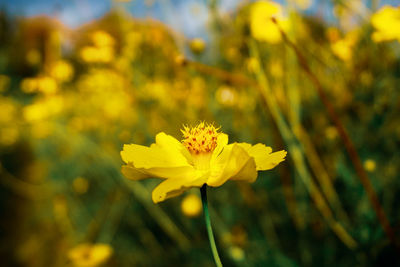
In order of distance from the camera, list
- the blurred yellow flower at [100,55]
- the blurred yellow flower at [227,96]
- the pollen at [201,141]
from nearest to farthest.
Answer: the pollen at [201,141] → the blurred yellow flower at [227,96] → the blurred yellow flower at [100,55]

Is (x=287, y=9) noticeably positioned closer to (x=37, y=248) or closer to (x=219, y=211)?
(x=219, y=211)

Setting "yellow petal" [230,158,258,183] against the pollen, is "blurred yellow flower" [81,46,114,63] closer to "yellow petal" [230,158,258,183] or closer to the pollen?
the pollen

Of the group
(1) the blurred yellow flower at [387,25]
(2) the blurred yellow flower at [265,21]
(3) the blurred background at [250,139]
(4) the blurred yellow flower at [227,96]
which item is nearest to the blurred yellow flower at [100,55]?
(3) the blurred background at [250,139]

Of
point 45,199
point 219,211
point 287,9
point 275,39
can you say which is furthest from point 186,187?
point 45,199

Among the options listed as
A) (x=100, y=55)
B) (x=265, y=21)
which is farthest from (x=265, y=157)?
(x=100, y=55)

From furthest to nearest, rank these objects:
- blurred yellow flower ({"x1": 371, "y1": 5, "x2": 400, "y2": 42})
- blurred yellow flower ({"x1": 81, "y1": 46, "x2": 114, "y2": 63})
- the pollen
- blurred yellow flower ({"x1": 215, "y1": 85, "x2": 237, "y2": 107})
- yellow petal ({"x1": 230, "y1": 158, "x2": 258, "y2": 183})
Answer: blurred yellow flower ({"x1": 81, "y1": 46, "x2": 114, "y2": 63}), blurred yellow flower ({"x1": 215, "y1": 85, "x2": 237, "y2": 107}), blurred yellow flower ({"x1": 371, "y1": 5, "x2": 400, "y2": 42}), the pollen, yellow petal ({"x1": 230, "y1": 158, "x2": 258, "y2": 183})

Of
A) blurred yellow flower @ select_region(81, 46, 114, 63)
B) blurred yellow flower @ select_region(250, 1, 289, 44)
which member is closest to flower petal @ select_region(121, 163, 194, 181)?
blurred yellow flower @ select_region(250, 1, 289, 44)

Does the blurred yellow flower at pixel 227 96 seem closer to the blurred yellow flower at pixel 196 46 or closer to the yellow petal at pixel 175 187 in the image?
the blurred yellow flower at pixel 196 46

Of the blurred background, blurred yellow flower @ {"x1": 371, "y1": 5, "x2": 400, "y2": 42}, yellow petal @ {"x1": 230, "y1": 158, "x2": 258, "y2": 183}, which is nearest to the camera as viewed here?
yellow petal @ {"x1": 230, "y1": 158, "x2": 258, "y2": 183}
